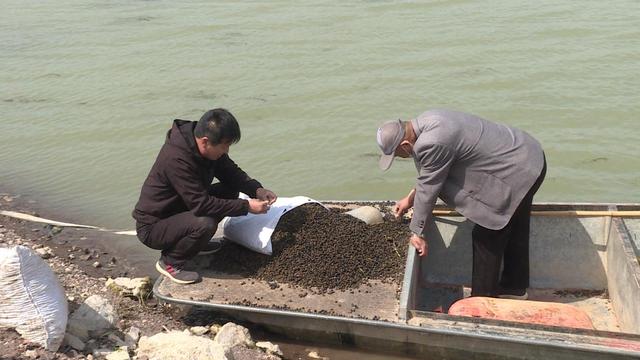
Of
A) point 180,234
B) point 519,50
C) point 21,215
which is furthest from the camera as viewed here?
point 519,50

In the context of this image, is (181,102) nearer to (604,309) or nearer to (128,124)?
(128,124)

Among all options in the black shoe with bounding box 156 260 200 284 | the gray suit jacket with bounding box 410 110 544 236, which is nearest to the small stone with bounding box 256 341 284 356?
the black shoe with bounding box 156 260 200 284

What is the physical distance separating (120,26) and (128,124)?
516 cm

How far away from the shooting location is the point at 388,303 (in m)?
4.18

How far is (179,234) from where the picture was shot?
448 cm

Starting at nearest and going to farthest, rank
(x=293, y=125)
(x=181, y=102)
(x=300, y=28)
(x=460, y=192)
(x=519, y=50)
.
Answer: (x=460, y=192)
(x=293, y=125)
(x=181, y=102)
(x=519, y=50)
(x=300, y=28)

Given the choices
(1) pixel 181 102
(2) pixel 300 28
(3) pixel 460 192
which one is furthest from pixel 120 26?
(3) pixel 460 192

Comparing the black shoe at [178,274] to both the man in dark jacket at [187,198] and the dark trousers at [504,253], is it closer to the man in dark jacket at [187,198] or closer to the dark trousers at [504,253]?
the man in dark jacket at [187,198]

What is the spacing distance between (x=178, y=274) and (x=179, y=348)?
769mm

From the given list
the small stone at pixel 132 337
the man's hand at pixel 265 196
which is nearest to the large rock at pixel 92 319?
the small stone at pixel 132 337

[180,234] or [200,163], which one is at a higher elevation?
[200,163]

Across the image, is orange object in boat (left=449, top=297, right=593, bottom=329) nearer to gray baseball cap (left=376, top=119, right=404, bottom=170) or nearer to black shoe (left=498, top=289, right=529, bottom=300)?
black shoe (left=498, top=289, right=529, bottom=300)

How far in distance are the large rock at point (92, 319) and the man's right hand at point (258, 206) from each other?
3.85ft

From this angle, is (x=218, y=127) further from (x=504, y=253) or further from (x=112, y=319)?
(x=504, y=253)
